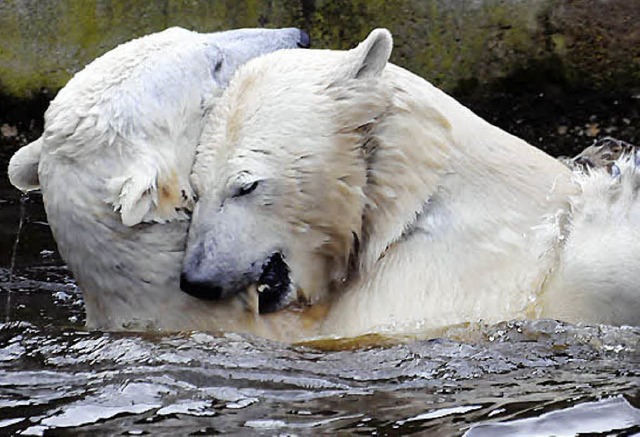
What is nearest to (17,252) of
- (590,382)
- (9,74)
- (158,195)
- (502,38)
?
(9,74)

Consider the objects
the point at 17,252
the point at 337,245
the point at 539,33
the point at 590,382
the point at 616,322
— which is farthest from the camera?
the point at 539,33

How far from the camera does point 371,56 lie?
4.12 meters

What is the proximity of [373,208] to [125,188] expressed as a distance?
0.79 m

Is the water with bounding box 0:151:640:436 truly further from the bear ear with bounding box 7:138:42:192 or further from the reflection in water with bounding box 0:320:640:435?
the bear ear with bounding box 7:138:42:192

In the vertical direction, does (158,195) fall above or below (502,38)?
below

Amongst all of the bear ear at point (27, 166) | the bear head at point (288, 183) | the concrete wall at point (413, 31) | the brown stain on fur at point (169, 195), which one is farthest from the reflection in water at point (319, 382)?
the concrete wall at point (413, 31)

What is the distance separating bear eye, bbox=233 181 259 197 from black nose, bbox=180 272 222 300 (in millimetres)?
309

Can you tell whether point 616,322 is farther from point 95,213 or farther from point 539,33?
point 539,33

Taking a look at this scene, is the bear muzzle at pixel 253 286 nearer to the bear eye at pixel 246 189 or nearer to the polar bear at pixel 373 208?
the polar bear at pixel 373 208

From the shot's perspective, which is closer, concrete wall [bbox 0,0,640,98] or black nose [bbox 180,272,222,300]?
black nose [bbox 180,272,222,300]

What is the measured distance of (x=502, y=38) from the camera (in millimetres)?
7352

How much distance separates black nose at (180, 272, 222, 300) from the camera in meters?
3.99

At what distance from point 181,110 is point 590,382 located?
5.49 feet

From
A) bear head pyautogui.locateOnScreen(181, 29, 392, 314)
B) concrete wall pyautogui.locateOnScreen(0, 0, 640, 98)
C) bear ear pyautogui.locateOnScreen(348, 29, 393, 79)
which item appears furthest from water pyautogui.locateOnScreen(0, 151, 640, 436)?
concrete wall pyautogui.locateOnScreen(0, 0, 640, 98)
